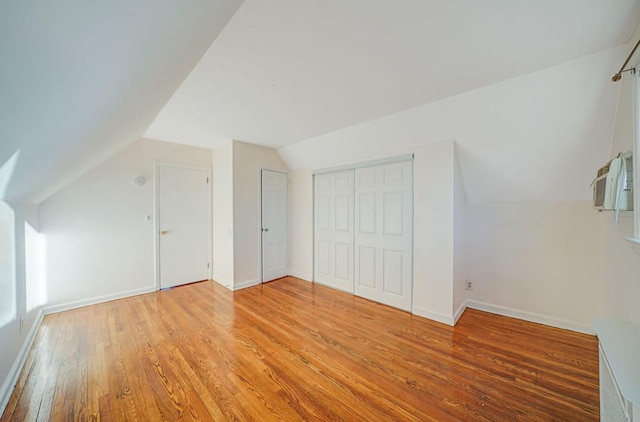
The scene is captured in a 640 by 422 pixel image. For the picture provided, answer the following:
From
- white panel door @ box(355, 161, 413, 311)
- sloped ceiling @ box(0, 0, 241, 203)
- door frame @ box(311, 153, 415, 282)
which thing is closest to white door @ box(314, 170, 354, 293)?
door frame @ box(311, 153, 415, 282)

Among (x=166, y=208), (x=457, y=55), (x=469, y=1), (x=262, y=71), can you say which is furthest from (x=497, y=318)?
(x=166, y=208)

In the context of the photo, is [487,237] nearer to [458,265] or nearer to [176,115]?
[458,265]

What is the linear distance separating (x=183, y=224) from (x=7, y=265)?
2.08m

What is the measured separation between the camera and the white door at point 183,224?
12.1 feet

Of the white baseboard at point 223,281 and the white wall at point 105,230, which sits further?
the white baseboard at point 223,281

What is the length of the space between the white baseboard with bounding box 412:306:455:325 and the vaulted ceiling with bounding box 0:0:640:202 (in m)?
2.38

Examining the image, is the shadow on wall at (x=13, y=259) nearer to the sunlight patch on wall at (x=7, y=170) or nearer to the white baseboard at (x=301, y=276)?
the sunlight patch on wall at (x=7, y=170)

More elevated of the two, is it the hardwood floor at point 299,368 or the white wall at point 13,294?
the white wall at point 13,294

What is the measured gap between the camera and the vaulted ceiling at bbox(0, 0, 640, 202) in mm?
752

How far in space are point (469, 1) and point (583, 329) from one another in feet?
10.9

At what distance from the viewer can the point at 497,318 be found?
2773 mm

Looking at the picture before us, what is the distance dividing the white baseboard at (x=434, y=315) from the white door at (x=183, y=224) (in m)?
3.51

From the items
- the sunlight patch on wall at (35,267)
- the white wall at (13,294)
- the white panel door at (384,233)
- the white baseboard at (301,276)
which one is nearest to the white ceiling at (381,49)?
A: the white panel door at (384,233)

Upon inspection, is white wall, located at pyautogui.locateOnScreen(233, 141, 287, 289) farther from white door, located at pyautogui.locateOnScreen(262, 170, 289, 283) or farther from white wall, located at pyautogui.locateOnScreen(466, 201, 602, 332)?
white wall, located at pyautogui.locateOnScreen(466, 201, 602, 332)
